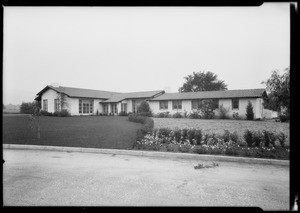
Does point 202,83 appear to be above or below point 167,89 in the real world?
above

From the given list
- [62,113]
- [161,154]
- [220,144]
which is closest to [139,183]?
[161,154]

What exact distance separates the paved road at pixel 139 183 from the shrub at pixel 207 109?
1793 centimetres

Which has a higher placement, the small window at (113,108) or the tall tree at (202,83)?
the tall tree at (202,83)

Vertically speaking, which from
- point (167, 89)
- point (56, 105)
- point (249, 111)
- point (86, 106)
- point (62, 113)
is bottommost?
point (62, 113)

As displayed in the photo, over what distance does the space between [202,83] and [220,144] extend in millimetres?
29571

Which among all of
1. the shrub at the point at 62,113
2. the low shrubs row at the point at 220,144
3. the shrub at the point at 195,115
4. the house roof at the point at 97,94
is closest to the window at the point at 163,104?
the house roof at the point at 97,94

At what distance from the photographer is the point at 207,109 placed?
24.5m

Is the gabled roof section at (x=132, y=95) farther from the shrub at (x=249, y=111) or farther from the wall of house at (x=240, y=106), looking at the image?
the shrub at (x=249, y=111)

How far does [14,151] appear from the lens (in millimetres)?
8430

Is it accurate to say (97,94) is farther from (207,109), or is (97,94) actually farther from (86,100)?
(207,109)

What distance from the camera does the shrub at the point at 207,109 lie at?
2425 cm

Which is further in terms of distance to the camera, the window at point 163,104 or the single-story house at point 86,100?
the window at point 163,104
